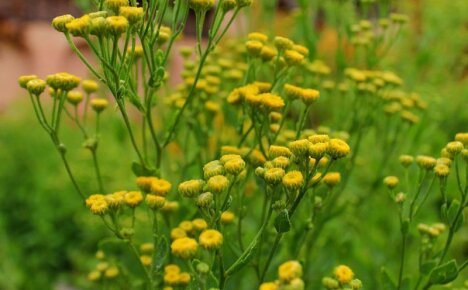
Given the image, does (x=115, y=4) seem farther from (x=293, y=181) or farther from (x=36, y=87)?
(x=293, y=181)

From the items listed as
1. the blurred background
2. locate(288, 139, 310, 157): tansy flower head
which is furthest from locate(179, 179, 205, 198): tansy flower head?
the blurred background

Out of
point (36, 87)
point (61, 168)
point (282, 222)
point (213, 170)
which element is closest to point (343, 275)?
point (282, 222)

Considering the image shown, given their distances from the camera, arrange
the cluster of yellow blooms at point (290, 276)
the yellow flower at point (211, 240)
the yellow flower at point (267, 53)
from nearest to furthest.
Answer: the cluster of yellow blooms at point (290, 276), the yellow flower at point (211, 240), the yellow flower at point (267, 53)

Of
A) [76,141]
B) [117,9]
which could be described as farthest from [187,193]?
[76,141]

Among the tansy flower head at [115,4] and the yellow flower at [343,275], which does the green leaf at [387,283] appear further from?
→ the tansy flower head at [115,4]

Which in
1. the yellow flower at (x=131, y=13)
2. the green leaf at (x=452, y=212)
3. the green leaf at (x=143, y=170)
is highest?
the yellow flower at (x=131, y=13)

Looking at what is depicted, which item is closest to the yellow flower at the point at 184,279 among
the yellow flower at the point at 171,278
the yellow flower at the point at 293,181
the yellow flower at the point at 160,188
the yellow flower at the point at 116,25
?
the yellow flower at the point at 171,278

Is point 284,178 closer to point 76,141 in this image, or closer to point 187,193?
point 187,193
